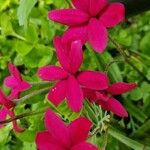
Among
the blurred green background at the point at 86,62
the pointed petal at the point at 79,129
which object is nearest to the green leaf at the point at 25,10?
the blurred green background at the point at 86,62

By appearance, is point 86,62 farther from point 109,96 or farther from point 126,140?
point 109,96

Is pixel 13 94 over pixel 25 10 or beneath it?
beneath

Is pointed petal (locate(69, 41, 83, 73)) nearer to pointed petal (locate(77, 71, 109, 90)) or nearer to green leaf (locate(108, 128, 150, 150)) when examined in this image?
pointed petal (locate(77, 71, 109, 90))

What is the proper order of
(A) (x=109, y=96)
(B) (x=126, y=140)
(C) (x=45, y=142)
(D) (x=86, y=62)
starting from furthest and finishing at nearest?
(D) (x=86, y=62) < (B) (x=126, y=140) < (A) (x=109, y=96) < (C) (x=45, y=142)

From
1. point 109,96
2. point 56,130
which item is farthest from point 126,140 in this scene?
point 56,130

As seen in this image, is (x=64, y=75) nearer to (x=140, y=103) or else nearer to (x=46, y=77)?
(x=46, y=77)

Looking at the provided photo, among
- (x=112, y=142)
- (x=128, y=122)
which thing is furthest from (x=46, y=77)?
(x=128, y=122)

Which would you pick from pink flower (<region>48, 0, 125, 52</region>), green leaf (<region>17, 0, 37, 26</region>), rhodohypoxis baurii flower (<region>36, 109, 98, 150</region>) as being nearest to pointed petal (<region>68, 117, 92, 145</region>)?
rhodohypoxis baurii flower (<region>36, 109, 98, 150</region>)
